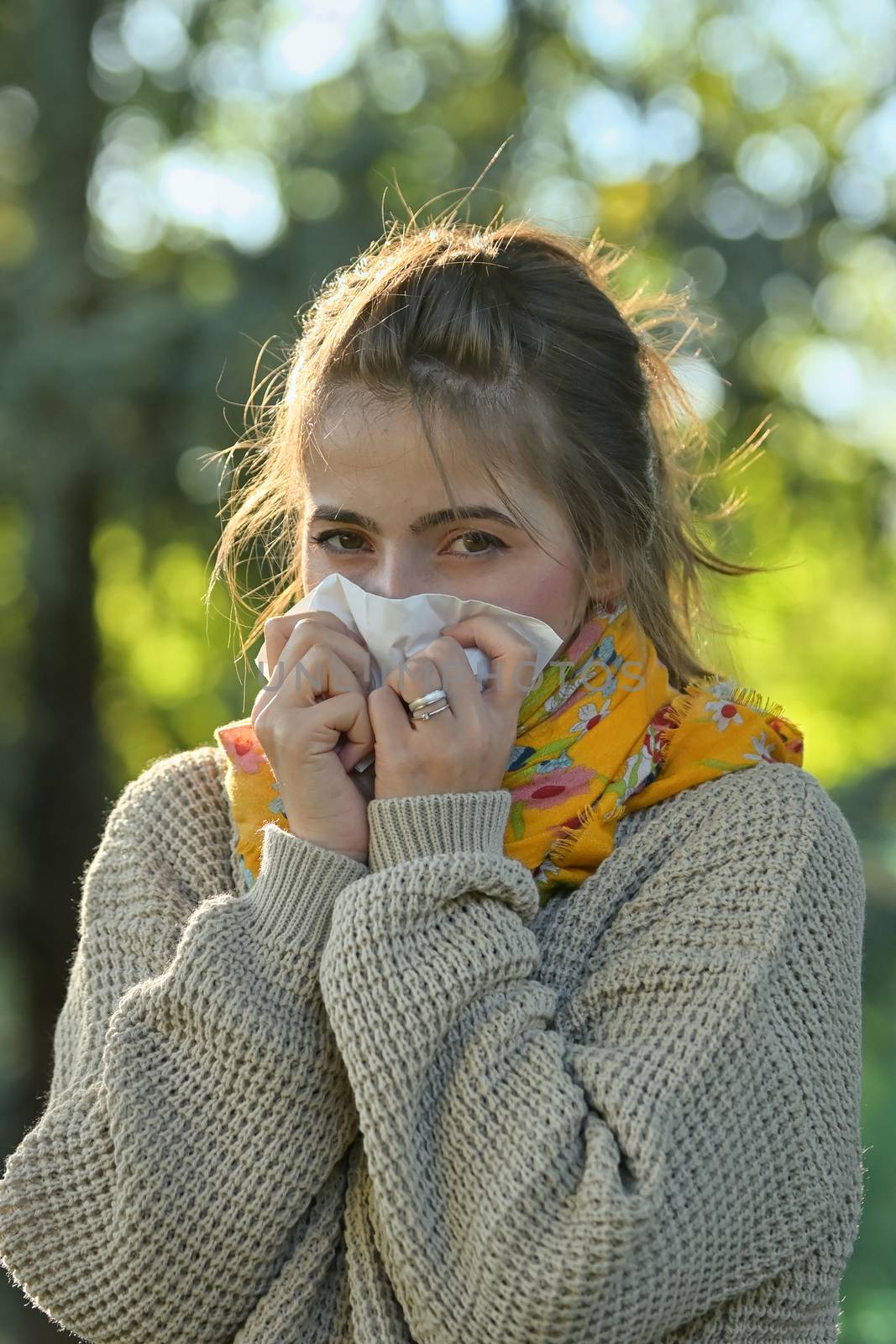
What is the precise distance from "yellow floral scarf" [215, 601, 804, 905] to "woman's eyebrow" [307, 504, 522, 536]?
0.26 metres

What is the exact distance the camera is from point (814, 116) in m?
7.10

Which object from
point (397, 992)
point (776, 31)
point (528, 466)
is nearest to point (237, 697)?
point (528, 466)

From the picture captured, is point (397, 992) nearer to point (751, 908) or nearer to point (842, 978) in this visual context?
point (751, 908)

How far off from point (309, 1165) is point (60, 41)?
475 cm

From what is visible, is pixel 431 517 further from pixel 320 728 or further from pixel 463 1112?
pixel 463 1112

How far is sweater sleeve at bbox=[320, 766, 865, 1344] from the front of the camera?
1586 mm

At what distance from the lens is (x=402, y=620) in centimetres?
193

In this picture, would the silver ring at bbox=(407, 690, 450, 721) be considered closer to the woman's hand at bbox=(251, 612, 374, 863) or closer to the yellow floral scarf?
the woman's hand at bbox=(251, 612, 374, 863)

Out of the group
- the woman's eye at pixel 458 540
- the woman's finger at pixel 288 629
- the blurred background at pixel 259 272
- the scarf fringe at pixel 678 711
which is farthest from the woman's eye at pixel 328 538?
the blurred background at pixel 259 272

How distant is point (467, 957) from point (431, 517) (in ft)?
2.03

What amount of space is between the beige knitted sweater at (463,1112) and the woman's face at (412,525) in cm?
31

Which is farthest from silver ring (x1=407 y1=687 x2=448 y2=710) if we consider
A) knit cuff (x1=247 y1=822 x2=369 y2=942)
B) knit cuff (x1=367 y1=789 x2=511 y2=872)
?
knit cuff (x1=247 y1=822 x2=369 y2=942)

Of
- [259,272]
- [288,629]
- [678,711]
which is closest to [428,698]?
[288,629]

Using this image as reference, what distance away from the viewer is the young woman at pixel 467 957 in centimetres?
164
